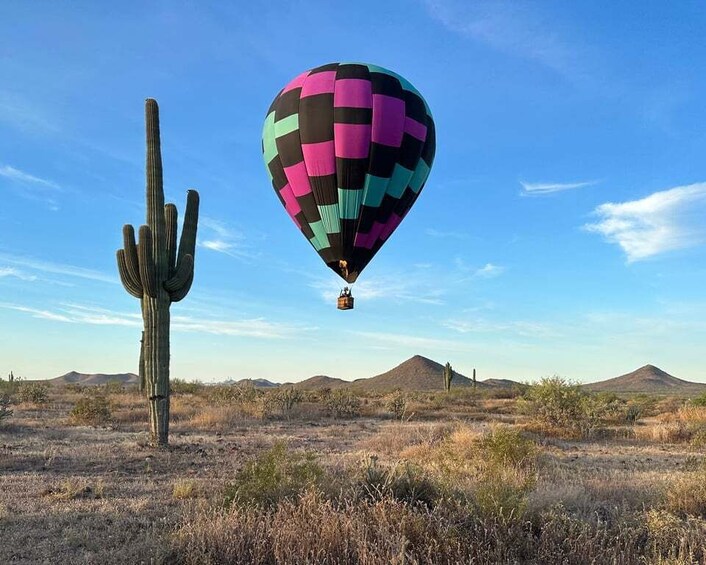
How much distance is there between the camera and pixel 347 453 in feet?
40.9

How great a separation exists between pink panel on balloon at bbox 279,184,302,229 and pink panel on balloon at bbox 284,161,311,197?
6.5 inches

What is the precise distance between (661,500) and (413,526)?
3.88m

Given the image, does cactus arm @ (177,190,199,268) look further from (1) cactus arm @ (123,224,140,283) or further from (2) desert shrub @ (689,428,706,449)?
(2) desert shrub @ (689,428,706,449)

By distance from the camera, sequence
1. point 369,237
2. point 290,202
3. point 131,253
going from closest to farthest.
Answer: point 369,237
point 290,202
point 131,253

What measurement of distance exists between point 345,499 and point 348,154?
7.97m

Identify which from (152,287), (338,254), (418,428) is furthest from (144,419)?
(338,254)

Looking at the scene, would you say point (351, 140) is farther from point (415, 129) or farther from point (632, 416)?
point (632, 416)

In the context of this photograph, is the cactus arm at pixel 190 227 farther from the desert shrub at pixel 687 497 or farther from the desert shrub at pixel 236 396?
the desert shrub at pixel 687 497

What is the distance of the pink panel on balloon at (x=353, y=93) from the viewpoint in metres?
12.2

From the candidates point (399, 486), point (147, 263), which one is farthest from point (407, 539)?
point (147, 263)

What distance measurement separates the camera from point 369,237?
42.2 ft

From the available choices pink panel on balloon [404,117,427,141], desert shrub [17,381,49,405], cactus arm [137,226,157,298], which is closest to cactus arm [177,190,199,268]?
cactus arm [137,226,157,298]

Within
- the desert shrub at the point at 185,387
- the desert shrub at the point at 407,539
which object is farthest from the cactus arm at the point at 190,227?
the desert shrub at the point at 185,387

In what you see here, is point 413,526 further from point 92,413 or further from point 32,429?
point 92,413
